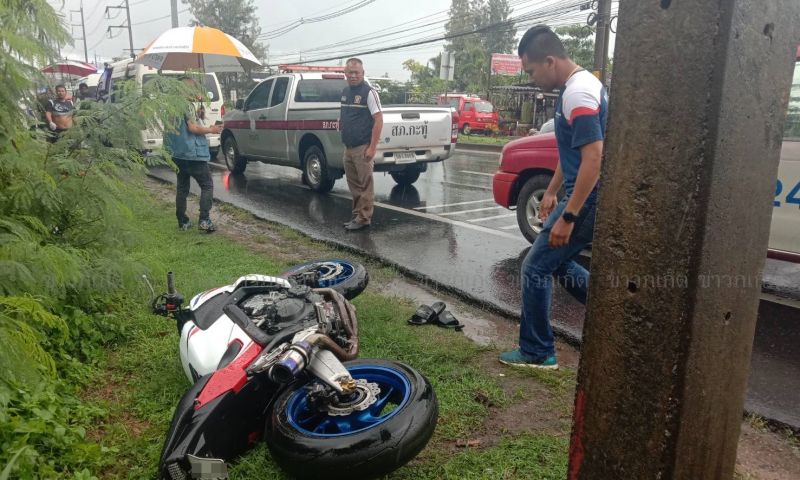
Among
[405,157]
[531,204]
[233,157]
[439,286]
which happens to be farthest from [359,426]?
[233,157]

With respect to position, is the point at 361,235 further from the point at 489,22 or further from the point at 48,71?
the point at 489,22

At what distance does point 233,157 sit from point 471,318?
9.64 metres

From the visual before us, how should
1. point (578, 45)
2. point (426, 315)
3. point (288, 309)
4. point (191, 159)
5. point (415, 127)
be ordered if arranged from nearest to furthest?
1. point (288, 309)
2. point (426, 315)
3. point (191, 159)
4. point (415, 127)
5. point (578, 45)

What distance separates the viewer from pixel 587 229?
3174mm

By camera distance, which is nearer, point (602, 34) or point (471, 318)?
point (471, 318)

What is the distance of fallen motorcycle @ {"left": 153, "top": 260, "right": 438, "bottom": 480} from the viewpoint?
2.26m

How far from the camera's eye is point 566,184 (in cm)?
329

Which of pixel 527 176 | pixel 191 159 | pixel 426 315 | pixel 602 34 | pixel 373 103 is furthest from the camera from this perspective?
pixel 602 34

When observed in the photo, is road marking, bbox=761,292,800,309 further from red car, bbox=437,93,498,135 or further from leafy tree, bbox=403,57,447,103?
leafy tree, bbox=403,57,447,103

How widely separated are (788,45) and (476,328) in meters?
3.14

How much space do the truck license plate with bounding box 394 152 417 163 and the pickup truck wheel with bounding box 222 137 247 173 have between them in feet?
14.9

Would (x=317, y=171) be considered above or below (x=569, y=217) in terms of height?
below

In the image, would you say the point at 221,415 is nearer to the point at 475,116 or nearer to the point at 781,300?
the point at 781,300

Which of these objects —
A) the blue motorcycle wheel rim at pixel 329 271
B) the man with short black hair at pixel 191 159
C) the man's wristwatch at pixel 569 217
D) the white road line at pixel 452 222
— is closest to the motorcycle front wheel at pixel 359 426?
the man's wristwatch at pixel 569 217
